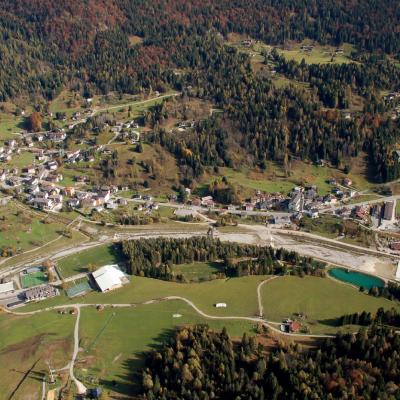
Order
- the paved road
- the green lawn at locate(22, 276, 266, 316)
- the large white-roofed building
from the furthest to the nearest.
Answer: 1. the paved road
2. the large white-roofed building
3. the green lawn at locate(22, 276, 266, 316)

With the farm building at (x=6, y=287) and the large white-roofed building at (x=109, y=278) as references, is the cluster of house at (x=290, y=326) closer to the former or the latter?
the large white-roofed building at (x=109, y=278)

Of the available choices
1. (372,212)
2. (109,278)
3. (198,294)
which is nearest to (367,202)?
(372,212)

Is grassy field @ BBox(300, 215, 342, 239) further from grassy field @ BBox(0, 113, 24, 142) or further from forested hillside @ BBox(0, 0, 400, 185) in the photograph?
grassy field @ BBox(0, 113, 24, 142)

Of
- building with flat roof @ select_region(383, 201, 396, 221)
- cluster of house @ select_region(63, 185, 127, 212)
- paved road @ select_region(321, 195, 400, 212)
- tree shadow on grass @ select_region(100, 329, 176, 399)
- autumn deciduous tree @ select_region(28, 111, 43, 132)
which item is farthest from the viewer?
autumn deciduous tree @ select_region(28, 111, 43, 132)

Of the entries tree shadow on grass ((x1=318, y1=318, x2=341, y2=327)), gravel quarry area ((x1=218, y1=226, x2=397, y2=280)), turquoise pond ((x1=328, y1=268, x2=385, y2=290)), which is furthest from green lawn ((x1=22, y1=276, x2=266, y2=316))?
gravel quarry area ((x1=218, y1=226, x2=397, y2=280))

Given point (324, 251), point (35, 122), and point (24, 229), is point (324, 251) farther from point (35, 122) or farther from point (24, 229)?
point (35, 122)

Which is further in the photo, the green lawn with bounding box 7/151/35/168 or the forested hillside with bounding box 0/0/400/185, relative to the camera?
the forested hillside with bounding box 0/0/400/185
